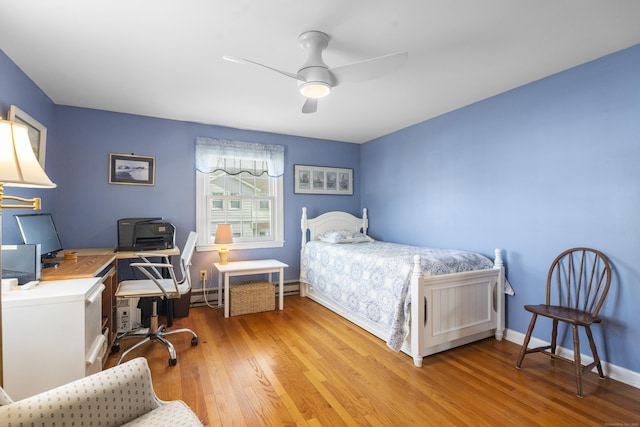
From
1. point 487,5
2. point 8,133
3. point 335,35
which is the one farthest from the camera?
point 335,35

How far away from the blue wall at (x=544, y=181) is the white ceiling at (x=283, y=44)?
0.25 meters

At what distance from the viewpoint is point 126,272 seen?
11.5 feet

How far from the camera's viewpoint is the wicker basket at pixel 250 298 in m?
3.52

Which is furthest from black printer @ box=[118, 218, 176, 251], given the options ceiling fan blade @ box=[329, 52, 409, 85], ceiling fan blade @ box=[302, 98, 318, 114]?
ceiling fan blade @ box=[329, 52, 409, 85]

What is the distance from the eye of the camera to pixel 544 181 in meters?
2.61

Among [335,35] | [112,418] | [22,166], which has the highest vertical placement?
[335,35]

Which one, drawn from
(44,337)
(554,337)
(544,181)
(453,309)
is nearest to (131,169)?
(44,337)

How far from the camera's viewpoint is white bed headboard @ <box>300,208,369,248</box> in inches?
173

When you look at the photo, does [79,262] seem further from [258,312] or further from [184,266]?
[258,312]

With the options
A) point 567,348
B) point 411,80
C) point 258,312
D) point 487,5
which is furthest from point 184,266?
point 567,348

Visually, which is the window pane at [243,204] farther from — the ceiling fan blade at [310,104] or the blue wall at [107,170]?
the ceiling fan blade at [310,104]

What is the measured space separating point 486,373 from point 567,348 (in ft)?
2.59

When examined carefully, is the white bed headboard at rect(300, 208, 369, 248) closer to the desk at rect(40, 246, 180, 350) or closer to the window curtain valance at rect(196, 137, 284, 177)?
the window curtain valance at rect(196, 137, 284, 177)

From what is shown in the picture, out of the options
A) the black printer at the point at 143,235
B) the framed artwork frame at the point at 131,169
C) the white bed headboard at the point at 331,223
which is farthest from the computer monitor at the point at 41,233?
the white bed headboard at the point at 331,223
